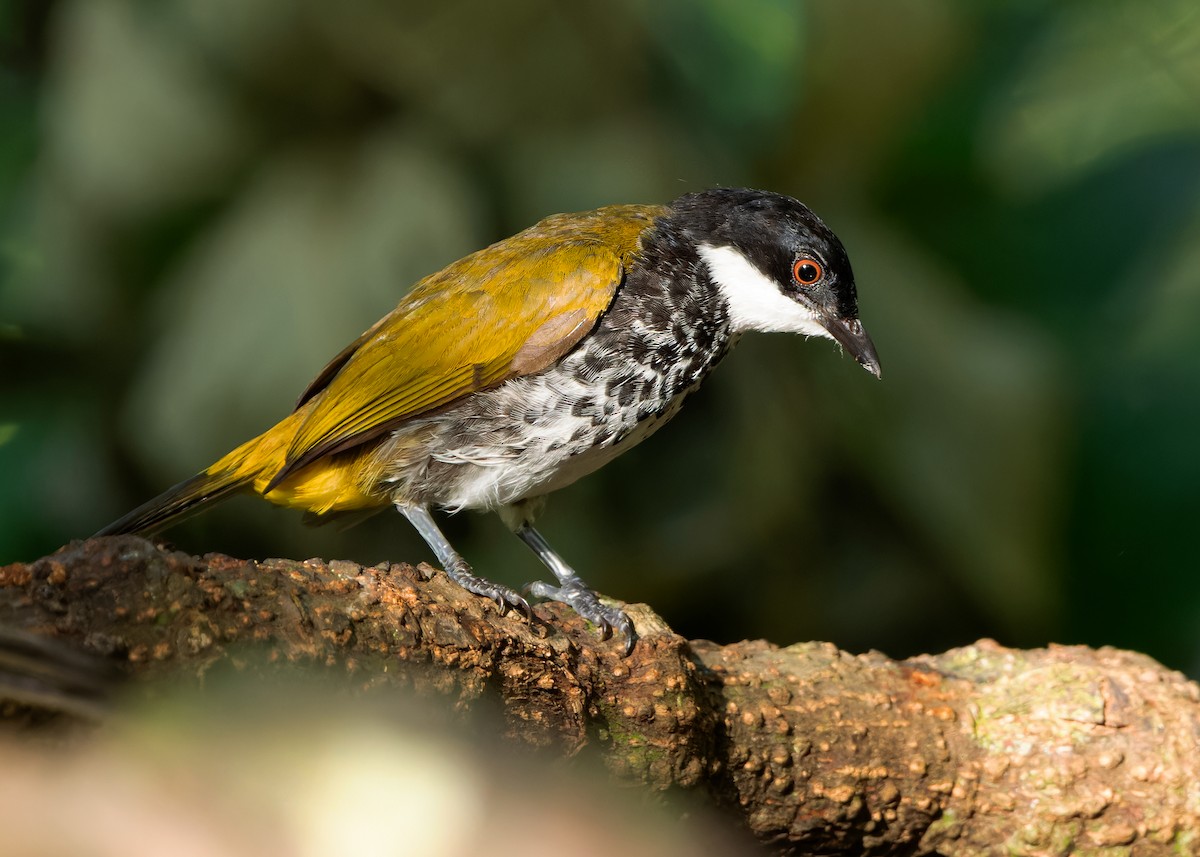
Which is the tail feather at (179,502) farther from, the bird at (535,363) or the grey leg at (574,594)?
the grey leg at (574,594)

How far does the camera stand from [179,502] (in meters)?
3.25

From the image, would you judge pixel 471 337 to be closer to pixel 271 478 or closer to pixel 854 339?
pixel 271 478

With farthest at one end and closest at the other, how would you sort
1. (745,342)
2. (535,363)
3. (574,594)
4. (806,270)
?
(745,342) < (806,270) < (535,363) < (574,594)

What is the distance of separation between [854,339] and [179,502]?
1.83 meters

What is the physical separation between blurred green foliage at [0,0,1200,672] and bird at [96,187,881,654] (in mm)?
892

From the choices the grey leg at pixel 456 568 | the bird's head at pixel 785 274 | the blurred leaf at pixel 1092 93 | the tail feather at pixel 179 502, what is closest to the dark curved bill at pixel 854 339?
the bird's head at pixel 785 274

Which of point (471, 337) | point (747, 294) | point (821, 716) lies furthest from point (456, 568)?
point (747, 294)

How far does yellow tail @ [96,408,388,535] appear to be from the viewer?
3.28 metres

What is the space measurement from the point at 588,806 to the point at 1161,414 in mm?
4131

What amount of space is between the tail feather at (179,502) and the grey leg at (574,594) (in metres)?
0.82

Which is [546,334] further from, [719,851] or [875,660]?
[719,851]

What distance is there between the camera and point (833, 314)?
135 inches

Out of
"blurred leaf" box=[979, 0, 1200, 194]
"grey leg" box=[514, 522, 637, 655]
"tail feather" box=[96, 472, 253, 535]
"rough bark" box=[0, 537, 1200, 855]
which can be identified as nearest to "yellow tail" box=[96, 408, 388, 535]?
"tail feather" box=[96, 472, 253, 535]

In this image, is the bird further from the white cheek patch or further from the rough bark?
the rough bark
